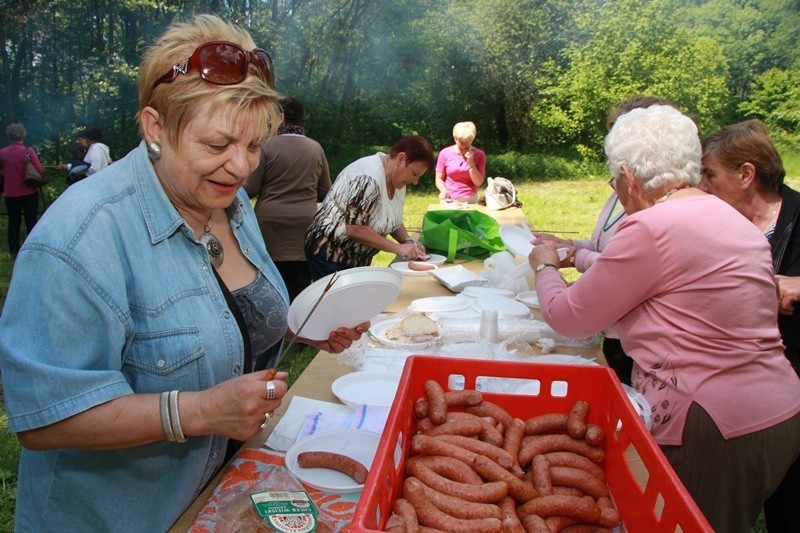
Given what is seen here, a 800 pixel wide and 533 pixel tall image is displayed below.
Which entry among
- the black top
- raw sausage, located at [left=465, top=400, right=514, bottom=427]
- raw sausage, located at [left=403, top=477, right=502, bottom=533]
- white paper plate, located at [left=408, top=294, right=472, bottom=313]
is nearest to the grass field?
the black top

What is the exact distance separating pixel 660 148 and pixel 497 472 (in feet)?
4.59

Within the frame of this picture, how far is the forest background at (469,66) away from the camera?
1461cm

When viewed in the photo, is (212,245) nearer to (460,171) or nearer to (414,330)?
(414,330)

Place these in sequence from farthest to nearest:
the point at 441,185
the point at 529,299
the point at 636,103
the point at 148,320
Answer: the point at 441,185
the point at 529,299
the point at 636,103
the point at 148,320

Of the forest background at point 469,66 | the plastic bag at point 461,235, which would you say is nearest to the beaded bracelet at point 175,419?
the plastic bag at point 461,235

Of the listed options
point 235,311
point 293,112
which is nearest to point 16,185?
point 293,112

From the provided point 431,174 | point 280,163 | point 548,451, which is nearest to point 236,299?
point 548,451

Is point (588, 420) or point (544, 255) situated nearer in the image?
point (588, 420)

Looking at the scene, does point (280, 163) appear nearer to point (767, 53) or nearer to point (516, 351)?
point (516, 351)

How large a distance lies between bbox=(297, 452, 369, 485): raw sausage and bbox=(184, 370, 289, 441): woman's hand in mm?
333

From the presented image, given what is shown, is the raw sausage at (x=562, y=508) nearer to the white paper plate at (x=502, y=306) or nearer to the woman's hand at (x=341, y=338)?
the woman's hand at (x=341, y=338)

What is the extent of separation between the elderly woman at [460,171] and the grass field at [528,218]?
1254 millimetres

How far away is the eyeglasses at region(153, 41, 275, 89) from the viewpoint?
4.51 feet

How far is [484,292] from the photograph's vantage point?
339 cm
